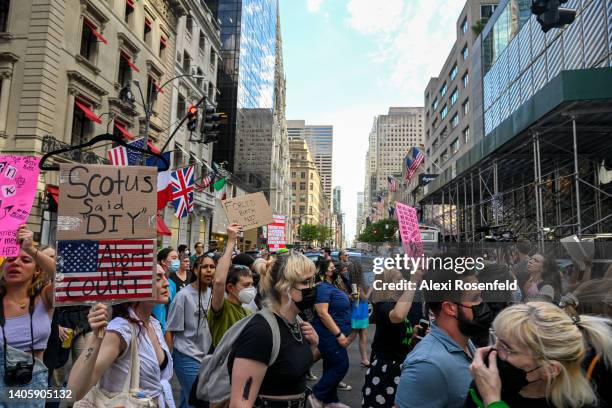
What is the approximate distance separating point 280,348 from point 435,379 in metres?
0.94

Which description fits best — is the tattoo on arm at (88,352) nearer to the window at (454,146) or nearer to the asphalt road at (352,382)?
the asphalt road at (352,382)

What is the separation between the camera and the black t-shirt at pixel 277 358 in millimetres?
2449

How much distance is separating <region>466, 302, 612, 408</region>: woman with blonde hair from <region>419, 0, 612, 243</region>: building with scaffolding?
1104 cm

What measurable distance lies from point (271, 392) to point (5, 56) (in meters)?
19.8

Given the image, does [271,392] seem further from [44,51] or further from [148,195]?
[44,51]

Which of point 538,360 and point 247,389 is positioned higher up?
point 538,360

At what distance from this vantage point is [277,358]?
254cm

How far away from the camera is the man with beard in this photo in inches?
87.4

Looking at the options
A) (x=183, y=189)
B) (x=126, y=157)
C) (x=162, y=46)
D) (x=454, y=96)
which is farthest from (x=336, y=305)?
(x=454, y=96)

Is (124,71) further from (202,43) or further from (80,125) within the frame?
(202,43)

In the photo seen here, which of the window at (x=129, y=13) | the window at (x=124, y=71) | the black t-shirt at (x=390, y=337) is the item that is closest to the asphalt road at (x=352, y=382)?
the black t-shirt at (x=390, y=337)

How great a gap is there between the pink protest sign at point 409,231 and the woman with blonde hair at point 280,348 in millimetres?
1977

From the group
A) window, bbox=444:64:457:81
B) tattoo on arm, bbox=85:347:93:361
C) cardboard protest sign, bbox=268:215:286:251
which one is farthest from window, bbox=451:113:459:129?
tattoo on arm, bbox=85:347:93:361

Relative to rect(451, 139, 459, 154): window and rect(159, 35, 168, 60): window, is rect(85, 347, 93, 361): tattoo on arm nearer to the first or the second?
rect(159, 35, 168, 60): window
